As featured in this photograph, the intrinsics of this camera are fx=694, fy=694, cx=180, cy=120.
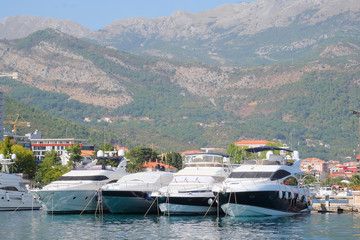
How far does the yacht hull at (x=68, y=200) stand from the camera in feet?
268

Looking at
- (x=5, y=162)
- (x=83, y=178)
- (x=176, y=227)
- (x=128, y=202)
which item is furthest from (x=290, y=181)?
(x=5, y=162)

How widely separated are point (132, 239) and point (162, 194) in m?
19.1

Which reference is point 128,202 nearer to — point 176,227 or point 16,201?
point 176,227

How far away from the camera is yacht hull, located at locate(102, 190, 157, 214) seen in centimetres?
8019

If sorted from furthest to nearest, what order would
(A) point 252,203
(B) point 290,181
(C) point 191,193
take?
(B) point 290,181
(C) point 191,193
(A) point 252,203

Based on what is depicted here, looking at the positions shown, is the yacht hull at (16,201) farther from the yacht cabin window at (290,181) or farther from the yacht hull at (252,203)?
the yacht cabin window at (290,181)

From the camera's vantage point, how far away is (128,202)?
81.2 meters

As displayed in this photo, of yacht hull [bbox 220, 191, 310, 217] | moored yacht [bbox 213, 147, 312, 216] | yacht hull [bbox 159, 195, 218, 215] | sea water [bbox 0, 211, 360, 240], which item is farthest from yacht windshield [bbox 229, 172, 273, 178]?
sea water [bbox 0, 211, 360, 240]

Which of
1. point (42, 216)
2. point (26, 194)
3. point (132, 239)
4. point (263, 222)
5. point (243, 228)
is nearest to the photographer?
point (132, 239)

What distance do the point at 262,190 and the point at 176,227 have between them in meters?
10.8

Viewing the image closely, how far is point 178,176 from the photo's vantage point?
82.1 metres

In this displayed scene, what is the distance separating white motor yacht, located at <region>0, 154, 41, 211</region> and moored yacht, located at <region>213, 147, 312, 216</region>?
3027 centimetres

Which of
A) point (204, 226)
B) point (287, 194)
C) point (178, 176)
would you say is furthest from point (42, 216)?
point (287, 194)

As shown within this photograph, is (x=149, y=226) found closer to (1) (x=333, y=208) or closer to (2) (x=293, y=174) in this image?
(2) (x=293, y=174)
